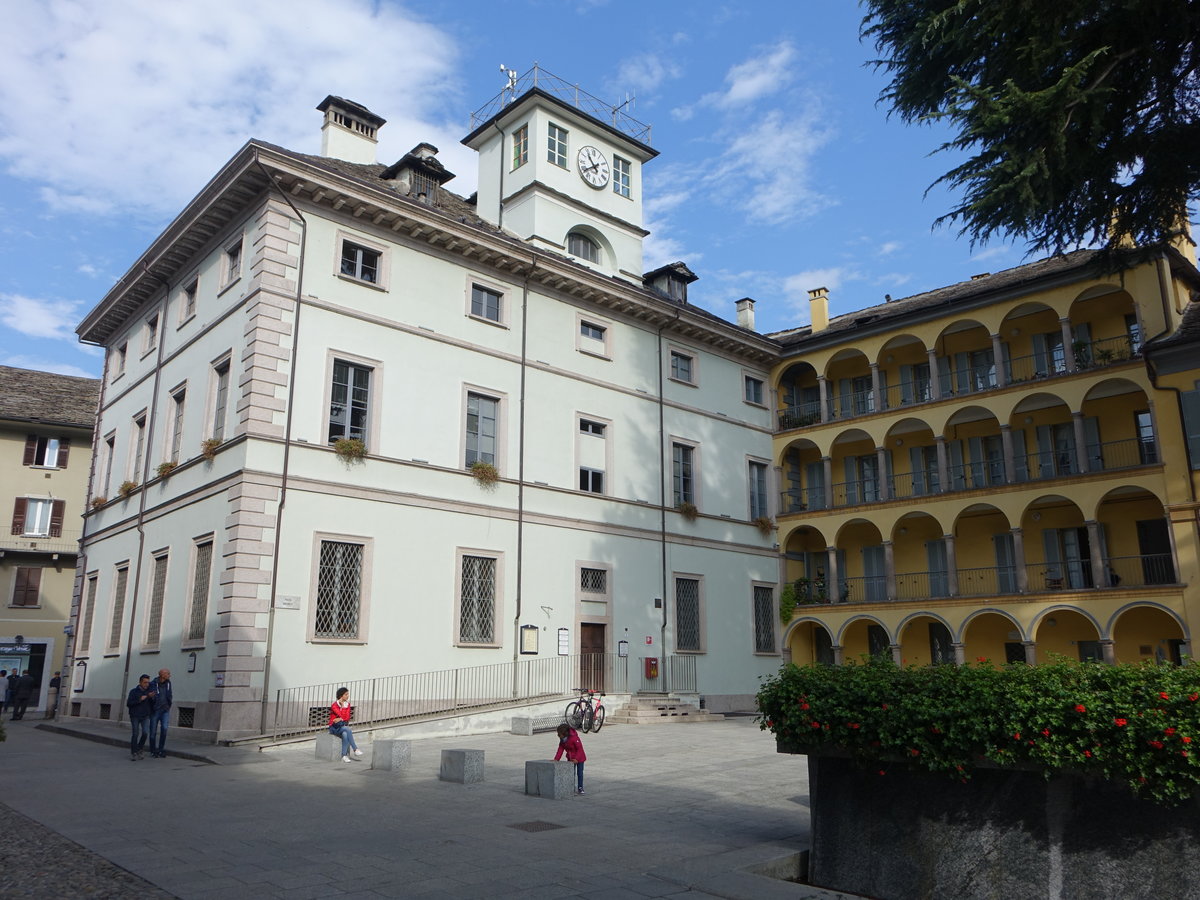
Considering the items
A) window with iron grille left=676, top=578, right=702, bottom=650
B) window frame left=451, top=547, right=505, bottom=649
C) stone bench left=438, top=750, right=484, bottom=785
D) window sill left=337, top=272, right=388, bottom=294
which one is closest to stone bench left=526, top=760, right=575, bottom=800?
stone bench left=438, top=750, right=484, bottom=785

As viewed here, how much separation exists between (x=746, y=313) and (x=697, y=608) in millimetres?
13596

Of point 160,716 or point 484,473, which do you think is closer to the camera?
point 160,716

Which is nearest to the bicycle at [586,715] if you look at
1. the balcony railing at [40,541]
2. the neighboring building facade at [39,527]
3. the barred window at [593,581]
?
the barred window at [593,581]

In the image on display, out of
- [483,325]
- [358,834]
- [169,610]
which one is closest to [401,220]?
[483,325]

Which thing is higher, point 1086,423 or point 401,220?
point 401,220

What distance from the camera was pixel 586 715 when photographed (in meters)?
21.5

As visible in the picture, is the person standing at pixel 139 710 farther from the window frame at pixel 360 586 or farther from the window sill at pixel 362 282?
the window sill at pixel 362 282

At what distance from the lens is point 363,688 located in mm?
20547

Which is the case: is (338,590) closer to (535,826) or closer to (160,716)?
(160,716)

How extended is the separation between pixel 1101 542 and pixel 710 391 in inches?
489

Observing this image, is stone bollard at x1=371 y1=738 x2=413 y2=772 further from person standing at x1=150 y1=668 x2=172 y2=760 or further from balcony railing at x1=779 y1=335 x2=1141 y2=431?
balcony railing at x1=779 y1=335 x2=1141 y2=431

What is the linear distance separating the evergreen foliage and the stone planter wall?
9.08 meters

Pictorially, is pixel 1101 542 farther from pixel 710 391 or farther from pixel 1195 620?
pixel 710 391

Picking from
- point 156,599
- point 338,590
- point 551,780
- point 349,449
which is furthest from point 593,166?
point 551,780
